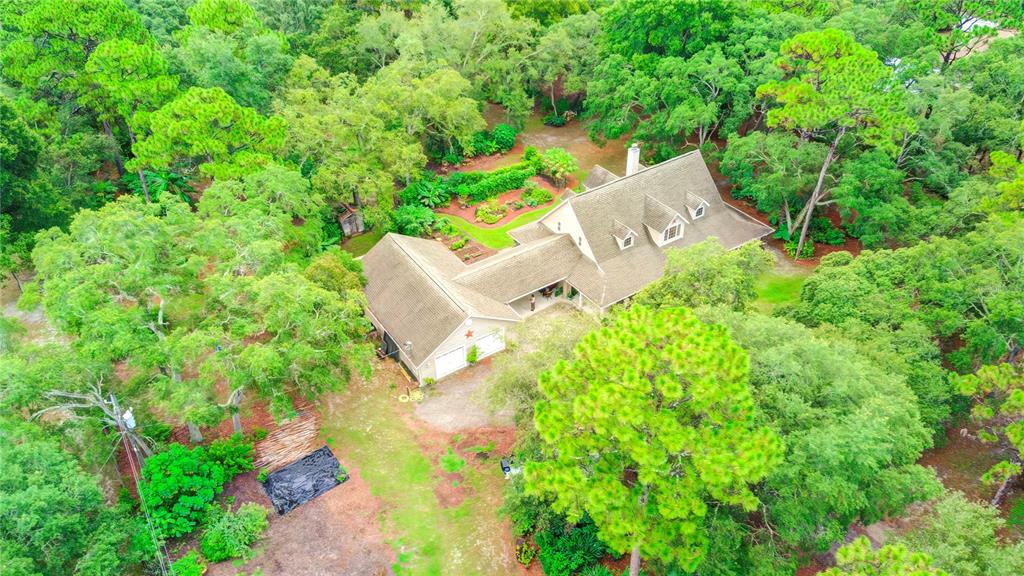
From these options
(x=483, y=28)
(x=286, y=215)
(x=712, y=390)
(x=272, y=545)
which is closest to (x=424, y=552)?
(x=272, y=545)

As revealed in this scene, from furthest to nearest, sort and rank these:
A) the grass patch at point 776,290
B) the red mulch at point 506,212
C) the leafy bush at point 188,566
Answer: the red mulch at point 506,212
the grass patch at point 776,290
the leafy bush at point 188,566

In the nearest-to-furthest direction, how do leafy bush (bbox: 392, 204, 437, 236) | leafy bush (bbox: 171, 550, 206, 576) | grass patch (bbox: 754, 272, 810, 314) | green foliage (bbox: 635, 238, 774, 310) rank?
leafy bush (bbox: 171, 550, 206, 576)
green foliage (bbox: 635, 238, 774, 310)
grass patch (bbox: 754, 272, 810, 314)
leafy bush (bbox: 392, 204, 437, 236)

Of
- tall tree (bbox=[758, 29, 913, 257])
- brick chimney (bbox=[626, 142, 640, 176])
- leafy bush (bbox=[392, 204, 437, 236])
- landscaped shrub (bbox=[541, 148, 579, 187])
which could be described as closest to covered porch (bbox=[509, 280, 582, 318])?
brick chimney (bbox=[626, 142, 640, 176])

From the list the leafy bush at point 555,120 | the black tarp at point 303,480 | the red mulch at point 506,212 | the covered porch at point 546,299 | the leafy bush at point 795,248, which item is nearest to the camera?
the black tarp at point 303,480

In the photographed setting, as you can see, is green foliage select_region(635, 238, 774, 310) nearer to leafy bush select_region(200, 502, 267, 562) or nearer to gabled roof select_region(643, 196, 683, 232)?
gabled roof select_region(643, 196, 683, 232)

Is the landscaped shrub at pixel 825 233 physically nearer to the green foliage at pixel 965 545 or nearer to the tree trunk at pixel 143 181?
the green foliage at pixel 965 545

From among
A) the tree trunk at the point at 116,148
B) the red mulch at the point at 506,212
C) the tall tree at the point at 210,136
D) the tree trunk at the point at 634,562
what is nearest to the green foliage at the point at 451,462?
the tree trunk at the point at 634,562

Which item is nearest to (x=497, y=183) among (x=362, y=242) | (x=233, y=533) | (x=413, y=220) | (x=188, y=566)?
(x=413, y=220)
